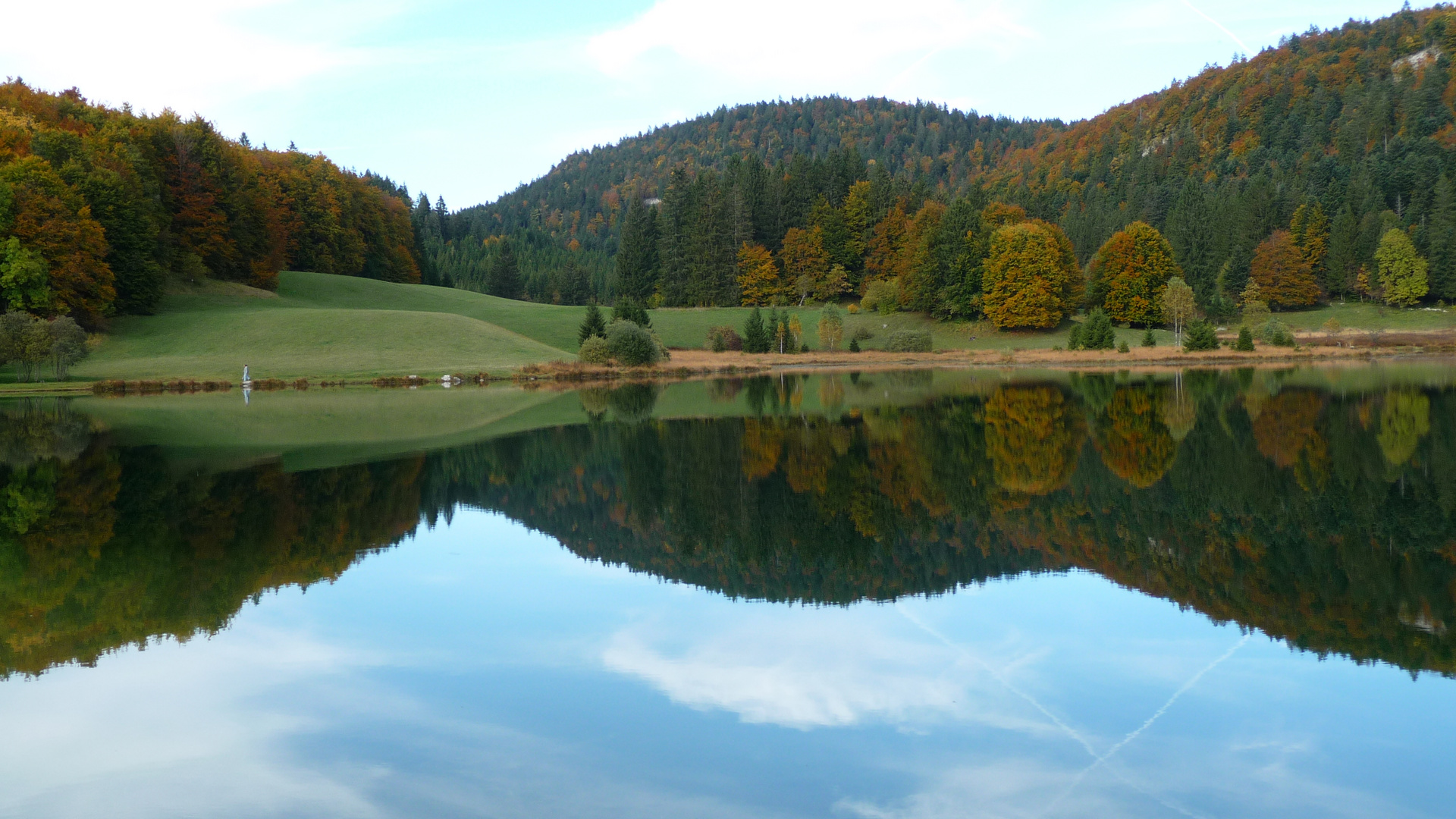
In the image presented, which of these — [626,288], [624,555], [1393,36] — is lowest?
[624,555]

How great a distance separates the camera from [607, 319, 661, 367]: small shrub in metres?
55.7

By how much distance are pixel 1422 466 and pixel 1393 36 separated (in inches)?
6839

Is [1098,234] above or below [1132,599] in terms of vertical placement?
above

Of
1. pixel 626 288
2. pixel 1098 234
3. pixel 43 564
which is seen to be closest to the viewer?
pixel 43 564

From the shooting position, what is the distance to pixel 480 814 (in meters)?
5.41

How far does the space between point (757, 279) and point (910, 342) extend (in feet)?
87.5

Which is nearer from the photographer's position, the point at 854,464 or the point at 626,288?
the point at 854,464

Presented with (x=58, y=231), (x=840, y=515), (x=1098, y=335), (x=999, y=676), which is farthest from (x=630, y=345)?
(x=999, y=676)

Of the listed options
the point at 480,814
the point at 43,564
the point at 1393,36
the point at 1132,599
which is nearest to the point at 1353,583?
the point at 1132,599

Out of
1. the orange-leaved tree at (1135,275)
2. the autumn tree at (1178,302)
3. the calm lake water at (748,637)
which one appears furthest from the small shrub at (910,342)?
the calm lake water at (748,637)

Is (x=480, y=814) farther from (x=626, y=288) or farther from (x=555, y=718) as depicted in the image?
(x=626, y=288)

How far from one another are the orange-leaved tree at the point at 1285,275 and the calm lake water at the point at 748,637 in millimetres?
84523

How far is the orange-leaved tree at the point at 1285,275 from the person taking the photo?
92.4 m

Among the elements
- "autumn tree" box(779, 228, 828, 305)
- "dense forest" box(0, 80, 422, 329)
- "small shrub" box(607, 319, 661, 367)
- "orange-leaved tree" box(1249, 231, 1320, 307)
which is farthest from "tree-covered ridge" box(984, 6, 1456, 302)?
"dense forest" box(0, 80, 422, 329)
